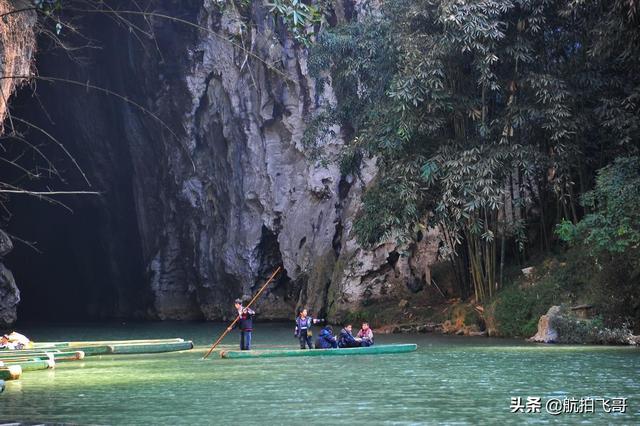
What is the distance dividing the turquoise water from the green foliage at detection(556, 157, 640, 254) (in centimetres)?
228

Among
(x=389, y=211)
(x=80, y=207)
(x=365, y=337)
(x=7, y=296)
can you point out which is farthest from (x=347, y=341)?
(x=80, y=207)

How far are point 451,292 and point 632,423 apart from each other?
20.3m

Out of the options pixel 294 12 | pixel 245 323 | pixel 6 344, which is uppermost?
pixel 294 12

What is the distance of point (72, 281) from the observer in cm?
A: 5409

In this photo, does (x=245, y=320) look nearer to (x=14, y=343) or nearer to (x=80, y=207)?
(x=14, y=343)

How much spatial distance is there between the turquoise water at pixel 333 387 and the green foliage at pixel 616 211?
228cm

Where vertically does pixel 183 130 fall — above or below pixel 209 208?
above

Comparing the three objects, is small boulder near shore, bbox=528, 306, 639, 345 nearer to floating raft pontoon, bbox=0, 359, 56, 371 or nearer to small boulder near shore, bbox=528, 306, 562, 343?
small boulder near shore, bbox=528, 306, 562, 343

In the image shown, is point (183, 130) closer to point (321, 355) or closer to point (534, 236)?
point (534, 236)

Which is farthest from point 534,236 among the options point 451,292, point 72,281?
point 72,281

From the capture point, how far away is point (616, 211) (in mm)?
19125

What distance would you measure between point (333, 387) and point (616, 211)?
31.0 feet

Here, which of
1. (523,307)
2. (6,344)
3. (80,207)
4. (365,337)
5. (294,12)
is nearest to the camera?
(294,12)

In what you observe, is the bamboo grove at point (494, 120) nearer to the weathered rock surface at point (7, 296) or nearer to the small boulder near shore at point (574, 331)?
the small boulder near shore at point (574, 331)
